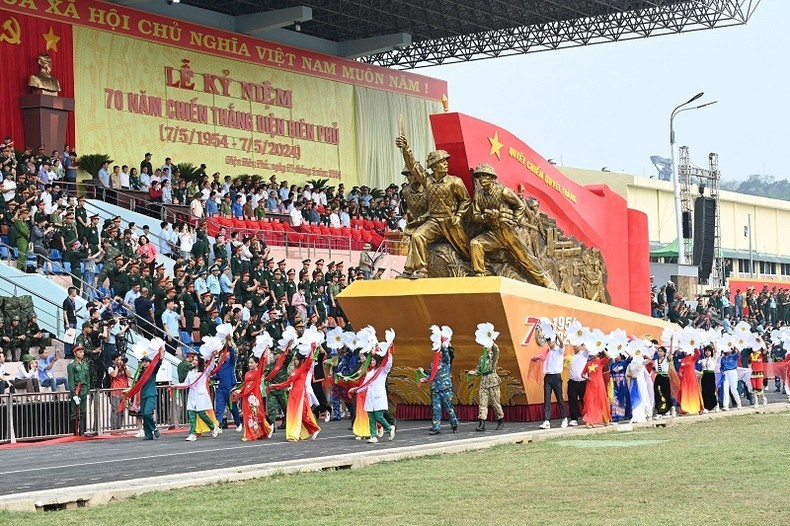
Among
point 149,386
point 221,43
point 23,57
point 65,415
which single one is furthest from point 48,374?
point 221,43

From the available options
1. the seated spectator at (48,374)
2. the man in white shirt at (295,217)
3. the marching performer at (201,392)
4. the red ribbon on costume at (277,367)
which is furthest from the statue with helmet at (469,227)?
the man in white shirt at (295,217)

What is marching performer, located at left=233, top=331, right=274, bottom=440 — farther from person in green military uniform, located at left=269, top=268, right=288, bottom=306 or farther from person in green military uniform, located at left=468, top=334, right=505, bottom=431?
person in green military uniform, located at left=269, top=268, right=288, bottom=306

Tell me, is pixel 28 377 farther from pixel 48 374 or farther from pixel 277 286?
pixel 277 286

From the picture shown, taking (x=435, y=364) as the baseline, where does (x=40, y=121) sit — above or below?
above

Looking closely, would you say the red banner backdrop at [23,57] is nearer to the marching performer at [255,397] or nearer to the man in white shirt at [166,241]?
the man in white shirt at [166,241]

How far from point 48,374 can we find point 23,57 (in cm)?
1443

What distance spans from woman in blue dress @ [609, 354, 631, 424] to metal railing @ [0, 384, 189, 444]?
24.2 ft

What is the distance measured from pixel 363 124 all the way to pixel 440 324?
80.8 feet

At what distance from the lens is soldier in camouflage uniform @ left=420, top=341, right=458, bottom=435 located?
2106cm

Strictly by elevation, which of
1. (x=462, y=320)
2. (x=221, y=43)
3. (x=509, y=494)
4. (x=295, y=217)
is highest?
(x=221, y=43)

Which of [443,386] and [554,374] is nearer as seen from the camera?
[443,386]

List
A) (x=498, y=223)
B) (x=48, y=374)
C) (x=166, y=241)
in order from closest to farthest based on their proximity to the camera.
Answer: (x=48, y=374), (x=498, y=223), (x=166, y=241)

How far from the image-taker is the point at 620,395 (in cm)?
2328

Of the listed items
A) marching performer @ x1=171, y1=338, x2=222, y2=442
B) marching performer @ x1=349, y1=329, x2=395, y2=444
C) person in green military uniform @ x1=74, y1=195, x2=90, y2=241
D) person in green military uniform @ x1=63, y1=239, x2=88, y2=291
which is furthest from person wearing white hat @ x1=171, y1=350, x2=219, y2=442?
person in green military uniform @ x1=74, y1=195, x2=90, y2=241
